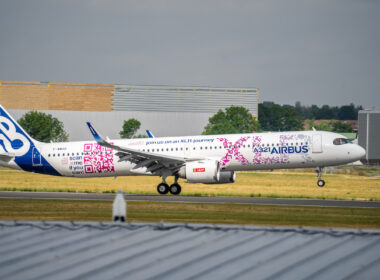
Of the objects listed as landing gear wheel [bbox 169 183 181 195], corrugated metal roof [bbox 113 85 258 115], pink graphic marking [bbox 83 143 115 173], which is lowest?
landing gear wheel [bbox 169 183 181 195]

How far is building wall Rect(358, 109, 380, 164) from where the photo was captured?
114750 mm

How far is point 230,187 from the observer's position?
43.0 m

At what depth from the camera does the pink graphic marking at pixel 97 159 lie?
129 feet

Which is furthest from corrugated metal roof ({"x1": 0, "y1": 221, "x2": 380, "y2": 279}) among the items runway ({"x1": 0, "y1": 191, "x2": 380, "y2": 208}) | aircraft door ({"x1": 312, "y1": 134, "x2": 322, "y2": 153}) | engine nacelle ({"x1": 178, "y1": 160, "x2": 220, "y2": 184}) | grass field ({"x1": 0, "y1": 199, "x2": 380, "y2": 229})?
aircraft door ({"x1": 312, "y1": 134, "x2": 322, "y2": 153})

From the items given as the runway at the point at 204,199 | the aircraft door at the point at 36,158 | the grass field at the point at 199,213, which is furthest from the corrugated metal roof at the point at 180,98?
the grass field at the point at 199,213

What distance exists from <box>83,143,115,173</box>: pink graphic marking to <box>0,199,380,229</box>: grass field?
272 inches

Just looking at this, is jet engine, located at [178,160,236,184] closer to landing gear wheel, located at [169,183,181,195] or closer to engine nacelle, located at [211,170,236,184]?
landing gear wheel, located at [169,183,181,195]

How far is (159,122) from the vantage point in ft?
400

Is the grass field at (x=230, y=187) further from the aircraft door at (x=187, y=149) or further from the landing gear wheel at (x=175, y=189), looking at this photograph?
the aircraft door at (x=187, y=149)

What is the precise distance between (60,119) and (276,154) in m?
90.3

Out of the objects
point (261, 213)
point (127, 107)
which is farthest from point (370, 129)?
point (261, 213)

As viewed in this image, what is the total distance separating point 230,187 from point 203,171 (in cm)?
689

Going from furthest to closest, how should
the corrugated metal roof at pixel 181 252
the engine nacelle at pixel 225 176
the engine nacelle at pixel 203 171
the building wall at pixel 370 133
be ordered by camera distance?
the building wall at pixel 370 133 < the engine nacelle at pixel 225 176 < the engine nacelle at pixel 203 171 < the corrugated metal roof at pixel 181 252

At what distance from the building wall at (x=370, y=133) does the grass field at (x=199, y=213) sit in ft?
289
